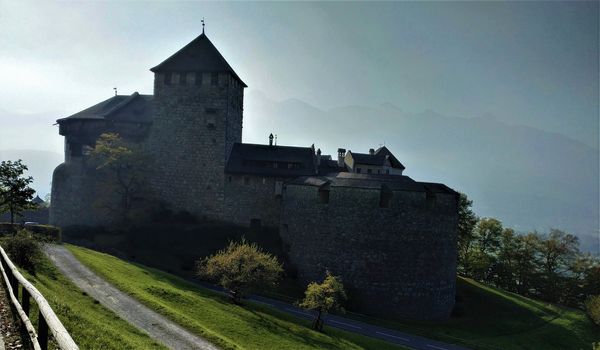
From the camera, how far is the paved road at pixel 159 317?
1673 cm

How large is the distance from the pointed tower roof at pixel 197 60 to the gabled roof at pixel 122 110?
5.49m

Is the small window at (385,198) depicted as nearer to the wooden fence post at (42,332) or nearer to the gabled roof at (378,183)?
the gabled roof at (378,183)

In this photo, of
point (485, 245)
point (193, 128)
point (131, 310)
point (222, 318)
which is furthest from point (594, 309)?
point (193, 128)

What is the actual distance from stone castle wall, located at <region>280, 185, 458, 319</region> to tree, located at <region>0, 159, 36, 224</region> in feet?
79.5

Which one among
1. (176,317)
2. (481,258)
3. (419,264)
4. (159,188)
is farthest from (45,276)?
(481,258)

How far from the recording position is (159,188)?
46781 mm

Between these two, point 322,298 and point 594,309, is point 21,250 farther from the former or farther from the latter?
point 594,309

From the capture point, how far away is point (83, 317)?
12766 millimetres

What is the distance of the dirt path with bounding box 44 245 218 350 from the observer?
1641 cm

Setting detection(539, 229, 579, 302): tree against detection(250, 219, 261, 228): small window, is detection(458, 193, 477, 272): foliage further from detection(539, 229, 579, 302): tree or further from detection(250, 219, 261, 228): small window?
detection(250, 219, 261, 228): small window

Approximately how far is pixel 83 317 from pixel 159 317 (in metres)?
6.16

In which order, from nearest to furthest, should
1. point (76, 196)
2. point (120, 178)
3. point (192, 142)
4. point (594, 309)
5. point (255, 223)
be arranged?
point (120, 178)
point (594, 309)
point (255, 223)
point (76, 196)
point (192, 142)

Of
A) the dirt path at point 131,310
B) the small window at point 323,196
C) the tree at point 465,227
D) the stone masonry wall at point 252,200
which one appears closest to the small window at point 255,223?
the stone masonry wall at point 252,200

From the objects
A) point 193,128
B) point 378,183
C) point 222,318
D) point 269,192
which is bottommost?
point 222,318
